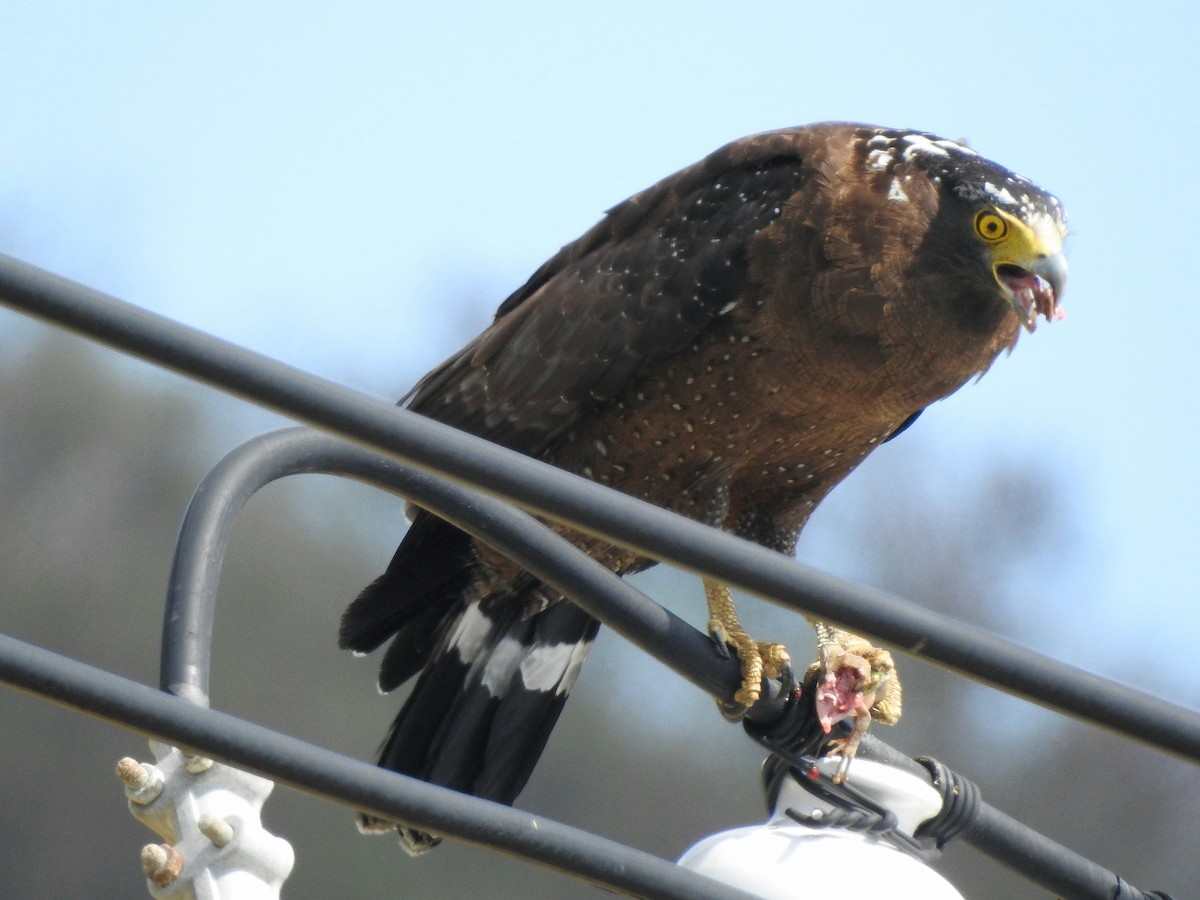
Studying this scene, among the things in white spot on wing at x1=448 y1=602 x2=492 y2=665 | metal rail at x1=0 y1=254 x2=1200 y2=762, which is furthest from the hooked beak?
metal rail at x1=0 y1=254 x2=1200 y2=762

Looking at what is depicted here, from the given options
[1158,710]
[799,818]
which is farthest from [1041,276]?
[1158,710]

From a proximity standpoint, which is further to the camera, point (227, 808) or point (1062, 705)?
point (227, 808)

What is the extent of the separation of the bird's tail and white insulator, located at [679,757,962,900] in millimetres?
1958

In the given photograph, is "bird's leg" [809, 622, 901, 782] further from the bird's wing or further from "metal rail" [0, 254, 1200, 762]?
"metal rail" [0, 254, 1200, 762]

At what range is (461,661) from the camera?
4.81 meters

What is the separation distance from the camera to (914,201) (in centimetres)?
429

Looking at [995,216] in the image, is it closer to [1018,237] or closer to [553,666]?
[1018,237]

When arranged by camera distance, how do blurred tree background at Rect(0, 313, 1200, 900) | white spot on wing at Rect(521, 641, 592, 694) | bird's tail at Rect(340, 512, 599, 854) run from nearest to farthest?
1. bird's tail at Rect(340, 512, 599, 854)
2. white spot on wing at Rect(521, 641, 592, 694)
3. blurred tree background at Rect(0, 313, 1200, 900)

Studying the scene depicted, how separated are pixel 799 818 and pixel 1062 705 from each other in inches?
35.2

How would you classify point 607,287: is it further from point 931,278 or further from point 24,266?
point 24,266

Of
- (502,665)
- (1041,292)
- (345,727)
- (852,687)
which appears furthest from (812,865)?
(345,727)

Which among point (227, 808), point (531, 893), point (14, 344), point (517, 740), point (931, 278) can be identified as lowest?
point (531, 893)

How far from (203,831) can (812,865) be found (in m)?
0.86

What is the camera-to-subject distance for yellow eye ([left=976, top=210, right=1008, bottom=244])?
13.7 feet
